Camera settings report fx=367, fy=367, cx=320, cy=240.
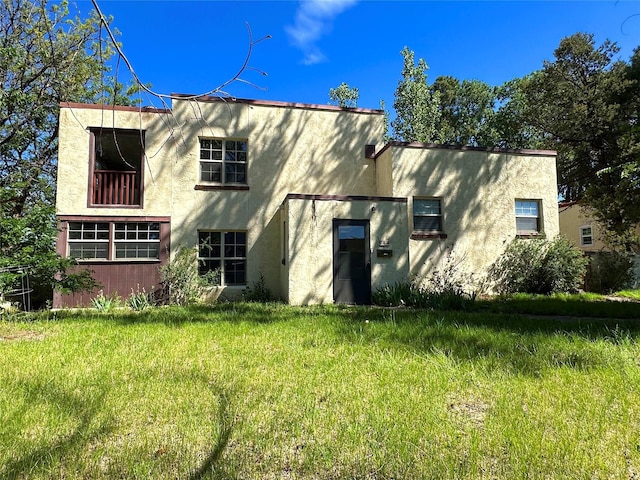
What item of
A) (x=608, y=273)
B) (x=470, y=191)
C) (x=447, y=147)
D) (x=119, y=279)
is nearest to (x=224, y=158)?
(x=119, y=279)

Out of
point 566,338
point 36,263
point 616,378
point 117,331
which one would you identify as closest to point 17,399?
point 117,331

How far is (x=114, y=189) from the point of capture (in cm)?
1193

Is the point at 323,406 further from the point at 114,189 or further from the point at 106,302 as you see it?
the point at 114,189

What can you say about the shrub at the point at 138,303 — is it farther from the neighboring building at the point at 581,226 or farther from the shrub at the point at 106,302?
the neighboring building at the point at 581,226

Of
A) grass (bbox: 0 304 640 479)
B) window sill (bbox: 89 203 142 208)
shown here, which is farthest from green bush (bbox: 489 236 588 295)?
window sill (bbox: 89 203 142 208)

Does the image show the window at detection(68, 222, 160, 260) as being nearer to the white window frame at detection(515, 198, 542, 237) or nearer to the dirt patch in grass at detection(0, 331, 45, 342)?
the dirt patch in grass at detection(0, 331, 45, 342)

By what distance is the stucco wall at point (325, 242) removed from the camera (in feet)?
34.7

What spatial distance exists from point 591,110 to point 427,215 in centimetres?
1393

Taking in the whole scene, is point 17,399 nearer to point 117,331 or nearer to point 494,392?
point 117,331

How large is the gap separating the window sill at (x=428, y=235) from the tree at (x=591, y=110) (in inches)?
419

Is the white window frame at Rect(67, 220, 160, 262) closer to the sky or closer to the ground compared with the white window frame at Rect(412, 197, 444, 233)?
closer to the ground

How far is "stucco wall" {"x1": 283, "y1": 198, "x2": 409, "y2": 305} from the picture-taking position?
10578 millimetres

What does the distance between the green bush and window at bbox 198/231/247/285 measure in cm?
867

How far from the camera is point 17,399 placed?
3199 mm
